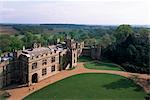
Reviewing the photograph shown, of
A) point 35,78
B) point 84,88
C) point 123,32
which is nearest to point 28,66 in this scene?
point 35,78

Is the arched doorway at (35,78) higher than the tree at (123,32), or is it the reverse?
the tree at (123,32)

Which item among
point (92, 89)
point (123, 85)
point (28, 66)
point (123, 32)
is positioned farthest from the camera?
point (123, 32)

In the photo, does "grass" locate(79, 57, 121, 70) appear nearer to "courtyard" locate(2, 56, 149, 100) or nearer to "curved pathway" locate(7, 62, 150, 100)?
"curved pathway" locate(7, 62, 150, 100)

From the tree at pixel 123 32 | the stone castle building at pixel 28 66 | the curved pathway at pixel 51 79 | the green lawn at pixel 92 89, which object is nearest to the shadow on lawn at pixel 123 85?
the green lawn at pixel 92 89

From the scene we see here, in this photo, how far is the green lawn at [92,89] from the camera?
22.2 m

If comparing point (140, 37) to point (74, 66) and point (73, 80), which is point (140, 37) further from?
point (73, 80)

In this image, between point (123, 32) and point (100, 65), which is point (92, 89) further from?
point (123, 32)

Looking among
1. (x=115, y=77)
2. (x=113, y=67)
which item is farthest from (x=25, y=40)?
(x=115, y=77)

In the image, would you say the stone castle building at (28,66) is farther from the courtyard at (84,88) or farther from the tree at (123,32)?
the tree at (123,32)

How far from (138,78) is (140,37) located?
11.5 m

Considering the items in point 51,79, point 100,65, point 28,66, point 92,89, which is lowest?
point 92,89

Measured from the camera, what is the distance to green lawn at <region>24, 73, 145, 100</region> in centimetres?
2220

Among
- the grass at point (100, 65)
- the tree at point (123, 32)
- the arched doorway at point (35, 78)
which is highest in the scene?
the tree at point (123, 32)

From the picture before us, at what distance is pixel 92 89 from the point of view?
2444 cm
